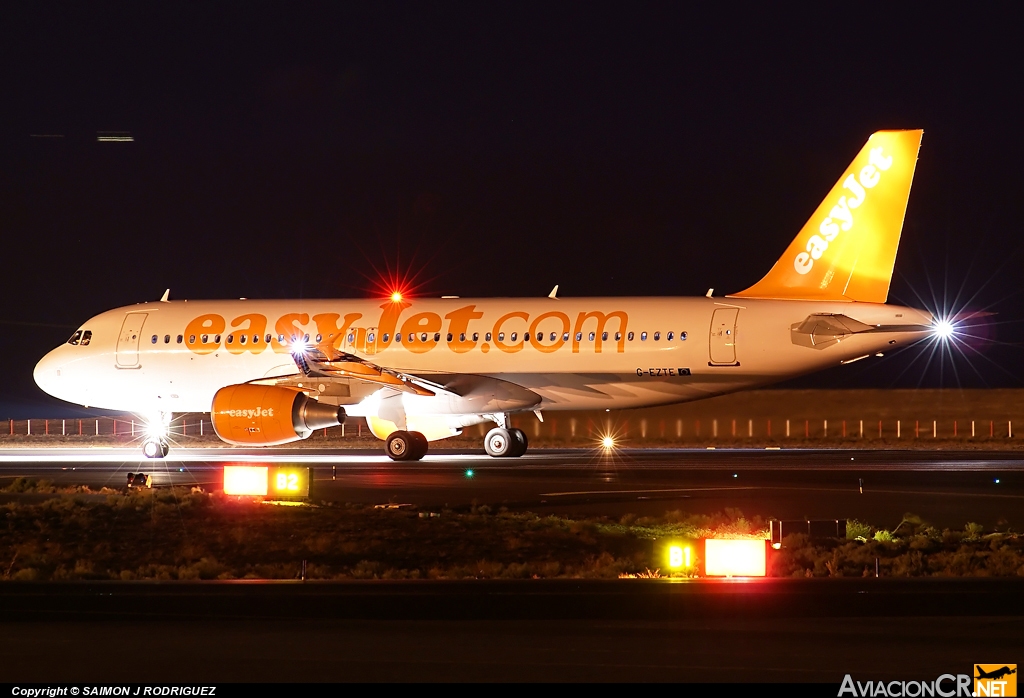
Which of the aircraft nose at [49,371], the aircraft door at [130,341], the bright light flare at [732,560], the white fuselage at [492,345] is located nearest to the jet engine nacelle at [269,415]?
the white fuselage at [492,345]

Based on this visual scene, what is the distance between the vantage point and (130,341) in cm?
3809

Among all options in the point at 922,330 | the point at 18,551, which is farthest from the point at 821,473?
the point at 18,551

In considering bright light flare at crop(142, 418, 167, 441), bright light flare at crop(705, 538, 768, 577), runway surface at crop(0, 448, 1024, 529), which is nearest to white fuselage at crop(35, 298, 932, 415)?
bright light flare at crop(142, 418, 167, 441)

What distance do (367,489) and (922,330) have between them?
1394 cm

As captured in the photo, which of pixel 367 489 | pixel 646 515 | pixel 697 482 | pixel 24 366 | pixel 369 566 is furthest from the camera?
pixel 24 366

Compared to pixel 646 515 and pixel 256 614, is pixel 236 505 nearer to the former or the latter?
pixel 646 515

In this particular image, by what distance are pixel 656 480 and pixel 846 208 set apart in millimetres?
10278

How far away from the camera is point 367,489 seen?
24.4 m

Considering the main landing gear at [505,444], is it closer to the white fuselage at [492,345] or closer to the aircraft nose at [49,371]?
the white fuselage at [492,345]

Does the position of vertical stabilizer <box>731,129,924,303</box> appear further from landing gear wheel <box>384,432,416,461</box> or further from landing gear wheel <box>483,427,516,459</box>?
landing gear wheel <box>384,432,416,461</box>

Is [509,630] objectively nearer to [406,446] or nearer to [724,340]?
[724,340]

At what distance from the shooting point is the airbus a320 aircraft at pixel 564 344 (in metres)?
31.9

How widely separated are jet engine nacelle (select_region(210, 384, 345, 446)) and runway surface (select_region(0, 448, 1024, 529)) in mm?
1086

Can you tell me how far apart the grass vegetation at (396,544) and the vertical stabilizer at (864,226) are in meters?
14.8
